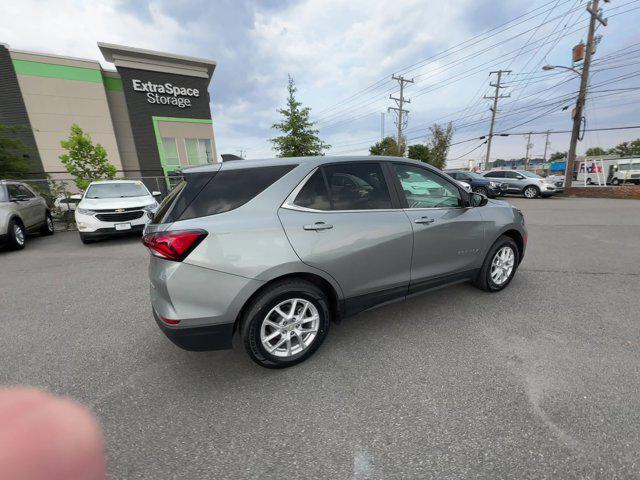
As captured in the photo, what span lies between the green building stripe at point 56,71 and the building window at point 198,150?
238 inches

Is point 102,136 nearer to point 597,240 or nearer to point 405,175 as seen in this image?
point 405,175

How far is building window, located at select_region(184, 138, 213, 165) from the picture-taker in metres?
20.8

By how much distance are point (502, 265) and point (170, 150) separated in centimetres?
2185

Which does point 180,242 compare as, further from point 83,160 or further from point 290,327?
point 83,160

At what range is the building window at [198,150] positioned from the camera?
2078 cm

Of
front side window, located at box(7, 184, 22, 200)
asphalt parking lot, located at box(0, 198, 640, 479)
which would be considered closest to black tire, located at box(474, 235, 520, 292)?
asphalt parking lot, located at box(0, 198, 640, 479)

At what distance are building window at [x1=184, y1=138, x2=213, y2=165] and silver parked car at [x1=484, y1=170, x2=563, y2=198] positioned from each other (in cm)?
1943

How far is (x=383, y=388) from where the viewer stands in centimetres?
221

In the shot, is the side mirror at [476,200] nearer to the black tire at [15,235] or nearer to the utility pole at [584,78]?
the black tire at [15,235]

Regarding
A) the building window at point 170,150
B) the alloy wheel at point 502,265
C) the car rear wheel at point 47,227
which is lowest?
the alloy wheel at point 502,265

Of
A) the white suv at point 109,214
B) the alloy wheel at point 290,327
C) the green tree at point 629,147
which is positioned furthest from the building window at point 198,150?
the green tree at point 629,147

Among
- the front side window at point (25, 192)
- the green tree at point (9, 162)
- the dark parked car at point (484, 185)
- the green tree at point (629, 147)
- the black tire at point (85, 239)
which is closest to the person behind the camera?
the black tire at point (85, 239)

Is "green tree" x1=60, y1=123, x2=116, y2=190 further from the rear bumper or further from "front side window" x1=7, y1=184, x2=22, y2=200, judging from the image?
the rear bumper

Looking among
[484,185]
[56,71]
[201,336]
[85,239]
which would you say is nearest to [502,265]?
[201,336]
